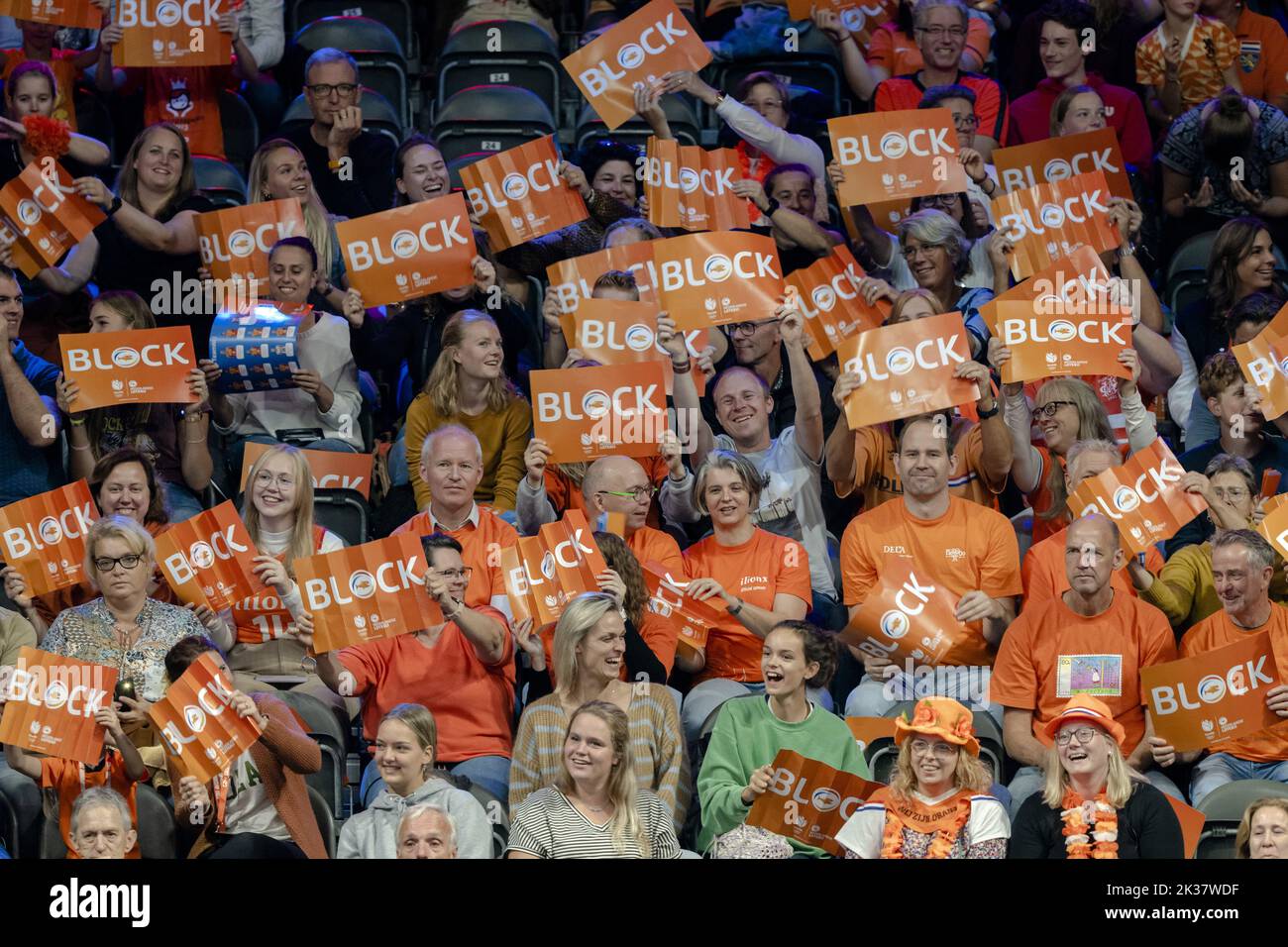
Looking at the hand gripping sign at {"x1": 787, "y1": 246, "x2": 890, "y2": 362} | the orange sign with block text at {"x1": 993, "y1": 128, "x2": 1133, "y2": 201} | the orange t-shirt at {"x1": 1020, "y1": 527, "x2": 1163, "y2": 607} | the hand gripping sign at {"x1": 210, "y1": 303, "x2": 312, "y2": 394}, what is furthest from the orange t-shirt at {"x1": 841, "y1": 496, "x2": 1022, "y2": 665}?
the hand gripping sign at {"x1": 210, "y1": 303, "x2": 312, "y2": 394}

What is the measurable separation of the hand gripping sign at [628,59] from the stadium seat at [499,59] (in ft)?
2.95

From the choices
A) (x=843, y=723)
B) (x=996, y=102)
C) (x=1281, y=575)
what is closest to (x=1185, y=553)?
(x=1281, y=575)

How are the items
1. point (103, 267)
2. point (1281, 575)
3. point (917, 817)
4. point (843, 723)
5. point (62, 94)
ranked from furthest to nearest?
1. point (62, 94)
2. point (103, 267)
3. point (1281, 575)
4. point (843, 723)
5. point (917, 817)

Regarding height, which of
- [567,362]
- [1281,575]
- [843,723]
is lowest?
[843,723]

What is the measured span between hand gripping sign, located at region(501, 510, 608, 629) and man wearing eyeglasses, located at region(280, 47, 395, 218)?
2.28m

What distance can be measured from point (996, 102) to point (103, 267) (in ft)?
11.3

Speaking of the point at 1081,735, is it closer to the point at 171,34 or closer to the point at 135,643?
the point at 135,643

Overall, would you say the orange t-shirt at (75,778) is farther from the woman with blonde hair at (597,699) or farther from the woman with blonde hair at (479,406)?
the woman with blonde hair at (479,406)

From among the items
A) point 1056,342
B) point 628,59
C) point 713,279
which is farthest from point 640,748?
point 628,59

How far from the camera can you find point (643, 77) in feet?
25.1

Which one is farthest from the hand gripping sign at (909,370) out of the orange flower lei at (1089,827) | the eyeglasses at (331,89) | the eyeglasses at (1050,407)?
the eyeglasses at (331,89)

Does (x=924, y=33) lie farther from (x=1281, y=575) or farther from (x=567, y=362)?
(x=1281, y=575)

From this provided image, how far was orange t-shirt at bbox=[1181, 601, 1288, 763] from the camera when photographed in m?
5.89
